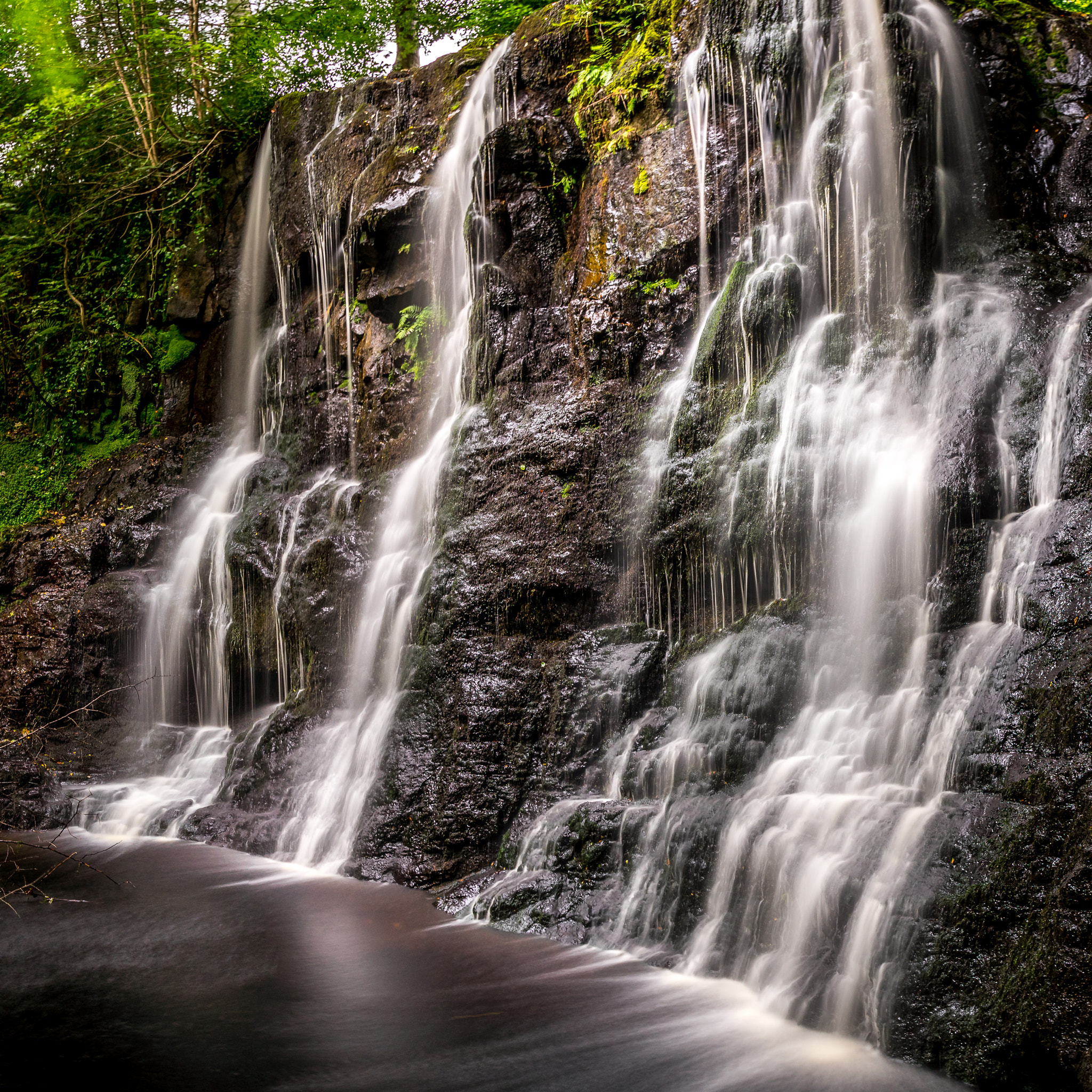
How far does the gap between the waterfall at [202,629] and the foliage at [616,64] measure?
586 cm

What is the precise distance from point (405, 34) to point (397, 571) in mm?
11250

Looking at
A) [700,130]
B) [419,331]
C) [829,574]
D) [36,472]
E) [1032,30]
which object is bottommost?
[829,574]

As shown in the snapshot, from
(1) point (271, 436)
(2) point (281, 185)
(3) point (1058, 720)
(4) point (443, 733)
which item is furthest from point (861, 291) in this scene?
(2) point (281, 185)

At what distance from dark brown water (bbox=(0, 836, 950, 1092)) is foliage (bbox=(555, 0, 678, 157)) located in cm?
783

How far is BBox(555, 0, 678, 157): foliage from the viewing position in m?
10.2

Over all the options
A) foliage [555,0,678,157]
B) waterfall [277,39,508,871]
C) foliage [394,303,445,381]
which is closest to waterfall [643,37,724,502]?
foliage [555,0,678,157]

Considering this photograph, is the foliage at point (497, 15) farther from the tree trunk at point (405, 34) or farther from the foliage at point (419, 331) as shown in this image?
the foliage at point (419, 331)

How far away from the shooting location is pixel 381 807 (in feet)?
26.8

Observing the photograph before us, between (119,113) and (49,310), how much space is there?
138 inches

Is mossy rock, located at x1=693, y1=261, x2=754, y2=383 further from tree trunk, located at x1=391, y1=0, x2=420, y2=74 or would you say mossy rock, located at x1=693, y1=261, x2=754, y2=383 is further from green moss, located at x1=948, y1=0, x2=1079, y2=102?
tree trunk, located at x1=391, y1=0, x2=420, y2=74

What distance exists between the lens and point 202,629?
12.0 meters

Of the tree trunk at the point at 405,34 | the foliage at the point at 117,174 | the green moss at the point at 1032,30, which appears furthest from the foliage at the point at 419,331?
the tree trunk at the point at 405,34

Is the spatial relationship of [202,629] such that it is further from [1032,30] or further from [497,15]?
[497,15]

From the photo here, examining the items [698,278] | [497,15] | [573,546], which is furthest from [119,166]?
[573,546]
